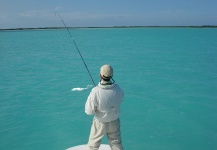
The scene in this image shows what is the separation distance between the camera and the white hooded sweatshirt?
10.8 feet

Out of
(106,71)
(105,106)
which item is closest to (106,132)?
(105,106)

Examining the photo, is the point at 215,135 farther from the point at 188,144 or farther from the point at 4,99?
the point at 4,99

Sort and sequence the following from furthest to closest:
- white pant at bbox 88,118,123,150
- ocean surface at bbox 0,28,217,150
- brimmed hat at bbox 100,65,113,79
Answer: ocean surface at bbox 0,28,217,150
white pant at bbox 88,118,123,150
brimmed hat at bbox 100,65,113,79

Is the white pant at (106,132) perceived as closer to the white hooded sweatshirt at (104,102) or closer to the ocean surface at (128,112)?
the white hooded sweatshirt at (104,102)

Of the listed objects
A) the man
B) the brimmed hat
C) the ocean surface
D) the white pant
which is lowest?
the ocean surface

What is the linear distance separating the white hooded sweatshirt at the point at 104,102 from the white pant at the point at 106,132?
0.11 meters

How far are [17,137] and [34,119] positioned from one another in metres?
1.20

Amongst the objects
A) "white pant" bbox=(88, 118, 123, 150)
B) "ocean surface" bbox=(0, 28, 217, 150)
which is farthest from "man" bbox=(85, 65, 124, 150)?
"ocean surface" bbox=(0, 28, 217, 150)

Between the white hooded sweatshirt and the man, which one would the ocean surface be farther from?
the white hooded sweatshirt

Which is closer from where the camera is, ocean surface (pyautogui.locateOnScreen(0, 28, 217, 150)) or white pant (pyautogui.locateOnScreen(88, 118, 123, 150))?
white pant (pyautogui.locateOnScreen(88, 118, 123, 150))

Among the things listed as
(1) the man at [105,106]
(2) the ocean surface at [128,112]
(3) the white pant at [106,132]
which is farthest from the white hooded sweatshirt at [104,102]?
(2) the ocean surface at [128,112]

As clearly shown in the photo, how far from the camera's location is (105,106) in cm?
336

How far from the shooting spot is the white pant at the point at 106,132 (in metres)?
3.55

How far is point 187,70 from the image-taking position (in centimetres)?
1582
